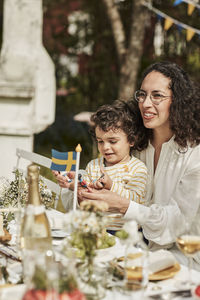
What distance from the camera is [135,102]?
3.48m

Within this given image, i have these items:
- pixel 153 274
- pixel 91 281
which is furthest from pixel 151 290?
pixel 91 281

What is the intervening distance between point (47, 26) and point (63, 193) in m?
13.7

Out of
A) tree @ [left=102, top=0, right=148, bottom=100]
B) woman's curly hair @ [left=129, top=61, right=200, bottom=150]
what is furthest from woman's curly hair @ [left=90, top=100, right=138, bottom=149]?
tree @ [left=102, top=0, right=148, bottom=100]

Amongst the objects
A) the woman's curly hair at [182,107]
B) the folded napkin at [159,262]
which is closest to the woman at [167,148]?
the woman's curly hair at [182,107]

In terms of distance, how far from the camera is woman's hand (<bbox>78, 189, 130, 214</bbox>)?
271cm

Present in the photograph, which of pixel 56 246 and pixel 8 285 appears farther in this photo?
→ pixel 56 246

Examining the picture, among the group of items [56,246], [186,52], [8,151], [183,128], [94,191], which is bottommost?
[8,151]

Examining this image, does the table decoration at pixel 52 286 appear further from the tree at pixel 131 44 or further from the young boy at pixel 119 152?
the tree at pixel 131 44

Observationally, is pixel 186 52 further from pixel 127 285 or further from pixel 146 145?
pixel 127 285

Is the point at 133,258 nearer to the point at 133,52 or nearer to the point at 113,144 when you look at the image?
the point at 113,144

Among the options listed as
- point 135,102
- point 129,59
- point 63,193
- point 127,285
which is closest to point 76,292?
point 127,285

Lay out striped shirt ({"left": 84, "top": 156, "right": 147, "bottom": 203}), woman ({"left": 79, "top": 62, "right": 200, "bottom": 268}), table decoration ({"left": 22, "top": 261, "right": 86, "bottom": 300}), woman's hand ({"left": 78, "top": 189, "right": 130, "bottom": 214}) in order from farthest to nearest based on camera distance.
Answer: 1. striped shirt ({"left": 84, "top": 156, "right": 147, "bottom": 203})
2. woman ({"left": 79, "top": 62, "right": 200, "bottom": 268})
3. woman's hand ({"left": 78, "top": 189, "right": 130, "bottom": 214})
4. table decoration ({"left": 22, "top": 261, "right": 86, "bottom": 300})

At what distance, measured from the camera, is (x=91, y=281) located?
1805 mm

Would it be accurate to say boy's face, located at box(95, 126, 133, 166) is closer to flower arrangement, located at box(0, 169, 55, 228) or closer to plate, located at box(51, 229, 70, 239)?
flower arrangement, located at box(0, 169, 55, 228)
